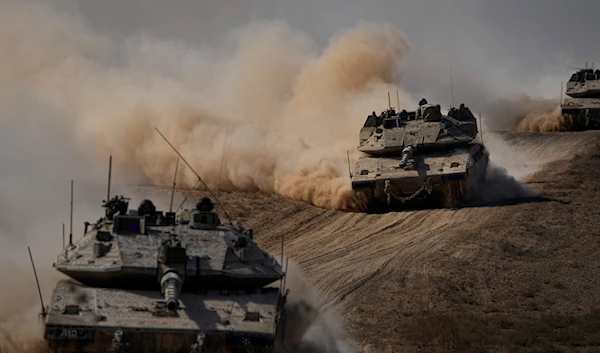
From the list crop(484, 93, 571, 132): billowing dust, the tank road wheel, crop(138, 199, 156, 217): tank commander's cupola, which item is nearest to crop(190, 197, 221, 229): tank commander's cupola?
crop(138, 199, 156, 217): tank commander's cupola

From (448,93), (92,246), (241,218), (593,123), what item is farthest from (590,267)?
(448,93)

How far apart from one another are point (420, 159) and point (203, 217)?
1375 centimetres

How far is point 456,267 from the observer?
22781 mm

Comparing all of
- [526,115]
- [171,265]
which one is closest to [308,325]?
[171,265]

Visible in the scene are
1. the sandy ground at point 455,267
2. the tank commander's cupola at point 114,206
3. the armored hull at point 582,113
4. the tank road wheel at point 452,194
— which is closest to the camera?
the tank commander's cupola at point 114,206

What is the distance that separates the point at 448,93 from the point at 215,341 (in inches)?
1502

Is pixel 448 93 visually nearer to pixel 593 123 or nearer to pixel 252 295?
pixel 593 123

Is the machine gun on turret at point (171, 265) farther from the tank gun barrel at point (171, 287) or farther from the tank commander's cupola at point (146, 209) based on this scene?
the tank commander's cupola at point (146, 209)

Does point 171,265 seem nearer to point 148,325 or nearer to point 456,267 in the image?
point 148,325

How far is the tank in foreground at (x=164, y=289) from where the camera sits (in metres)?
14.5

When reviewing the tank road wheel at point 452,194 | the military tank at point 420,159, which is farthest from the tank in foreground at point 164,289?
the tank road wheel at point 452,194

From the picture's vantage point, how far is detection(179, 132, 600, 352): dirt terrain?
18.6 meters

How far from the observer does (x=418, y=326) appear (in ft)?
62.0

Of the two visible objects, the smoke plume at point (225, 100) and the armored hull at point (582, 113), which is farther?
the armored hull at point (582, 113)
